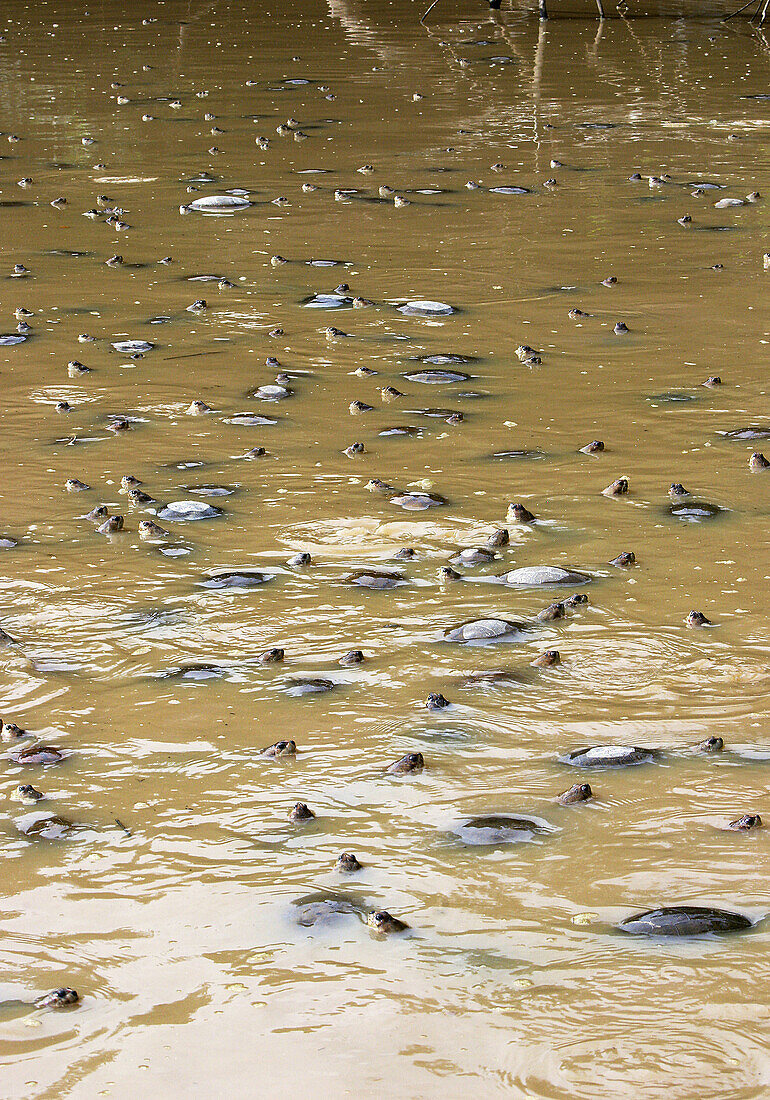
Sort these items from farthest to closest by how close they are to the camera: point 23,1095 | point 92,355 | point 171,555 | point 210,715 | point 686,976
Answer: point 92,355
point 171,555
point 210,715
point 686,976
point 23,1095

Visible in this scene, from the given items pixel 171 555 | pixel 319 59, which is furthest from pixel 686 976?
pixel 319 59

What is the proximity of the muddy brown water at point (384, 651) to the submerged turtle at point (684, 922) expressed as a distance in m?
0.07

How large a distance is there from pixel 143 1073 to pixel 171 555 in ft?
9.46

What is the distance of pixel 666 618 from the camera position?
4930 millimetres

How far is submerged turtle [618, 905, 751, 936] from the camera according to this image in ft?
10.9

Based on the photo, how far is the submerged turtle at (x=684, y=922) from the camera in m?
3.32

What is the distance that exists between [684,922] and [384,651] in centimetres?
173

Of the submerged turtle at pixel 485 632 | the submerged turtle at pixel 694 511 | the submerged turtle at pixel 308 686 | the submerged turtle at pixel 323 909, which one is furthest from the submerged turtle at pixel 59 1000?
the submerged turtle at pixel 694 511

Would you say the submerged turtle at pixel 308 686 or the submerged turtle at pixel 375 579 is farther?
the submerged turtle at pixel 375 579

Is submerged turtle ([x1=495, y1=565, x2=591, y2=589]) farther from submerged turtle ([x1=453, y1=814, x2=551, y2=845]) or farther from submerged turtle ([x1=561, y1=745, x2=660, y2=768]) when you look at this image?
submerged turtle ([x1=453, y1=814, x2=551, y2=845])

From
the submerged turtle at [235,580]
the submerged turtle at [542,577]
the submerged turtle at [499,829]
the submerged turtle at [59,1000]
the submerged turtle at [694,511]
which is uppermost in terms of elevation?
the submerged turtle at [694,511]

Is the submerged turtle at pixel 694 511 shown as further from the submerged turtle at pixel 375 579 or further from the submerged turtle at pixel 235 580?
the submerged turtle at pixel 235 580

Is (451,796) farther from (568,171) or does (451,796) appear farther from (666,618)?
(568,171)

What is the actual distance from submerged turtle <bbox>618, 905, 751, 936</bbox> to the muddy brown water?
0.07 metres
